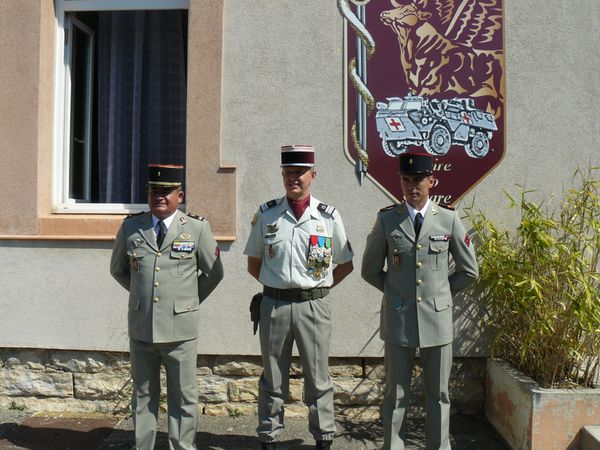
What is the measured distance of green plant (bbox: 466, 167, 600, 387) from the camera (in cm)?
382

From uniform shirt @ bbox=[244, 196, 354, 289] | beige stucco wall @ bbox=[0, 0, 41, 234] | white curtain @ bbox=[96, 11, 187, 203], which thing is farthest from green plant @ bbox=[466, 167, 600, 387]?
Answer: beige stucco wall @ bbox=[0, 0, 41, 234]

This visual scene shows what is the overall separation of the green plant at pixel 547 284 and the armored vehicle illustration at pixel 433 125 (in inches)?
20.4

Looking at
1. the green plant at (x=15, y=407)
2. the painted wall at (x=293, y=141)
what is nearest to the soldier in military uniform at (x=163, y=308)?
the painted wall at (x=293, y=141)

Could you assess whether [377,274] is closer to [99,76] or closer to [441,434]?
[441,434]

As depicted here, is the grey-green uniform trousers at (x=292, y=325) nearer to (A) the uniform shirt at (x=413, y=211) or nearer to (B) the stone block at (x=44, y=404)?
(A) the uniform shirt at (x=413, y=211)

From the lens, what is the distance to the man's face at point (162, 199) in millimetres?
3621

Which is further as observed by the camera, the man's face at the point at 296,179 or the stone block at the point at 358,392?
the stone block at the point at 358,392

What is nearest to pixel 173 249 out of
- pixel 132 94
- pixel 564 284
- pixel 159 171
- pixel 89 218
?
pixel 159 171

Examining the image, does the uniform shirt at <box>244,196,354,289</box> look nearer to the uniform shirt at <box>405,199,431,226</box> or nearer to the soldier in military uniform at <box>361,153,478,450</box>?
the soldier in military uniform at <box>361,153,478,450</box>

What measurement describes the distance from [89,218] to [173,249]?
4.42ft

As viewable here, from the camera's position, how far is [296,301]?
3652 millimetres

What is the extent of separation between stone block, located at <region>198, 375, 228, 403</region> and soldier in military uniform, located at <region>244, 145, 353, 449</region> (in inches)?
39.4

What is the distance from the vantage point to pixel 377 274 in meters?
3.75

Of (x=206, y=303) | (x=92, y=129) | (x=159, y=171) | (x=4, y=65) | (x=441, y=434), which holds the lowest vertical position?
(x=441, y=434)
